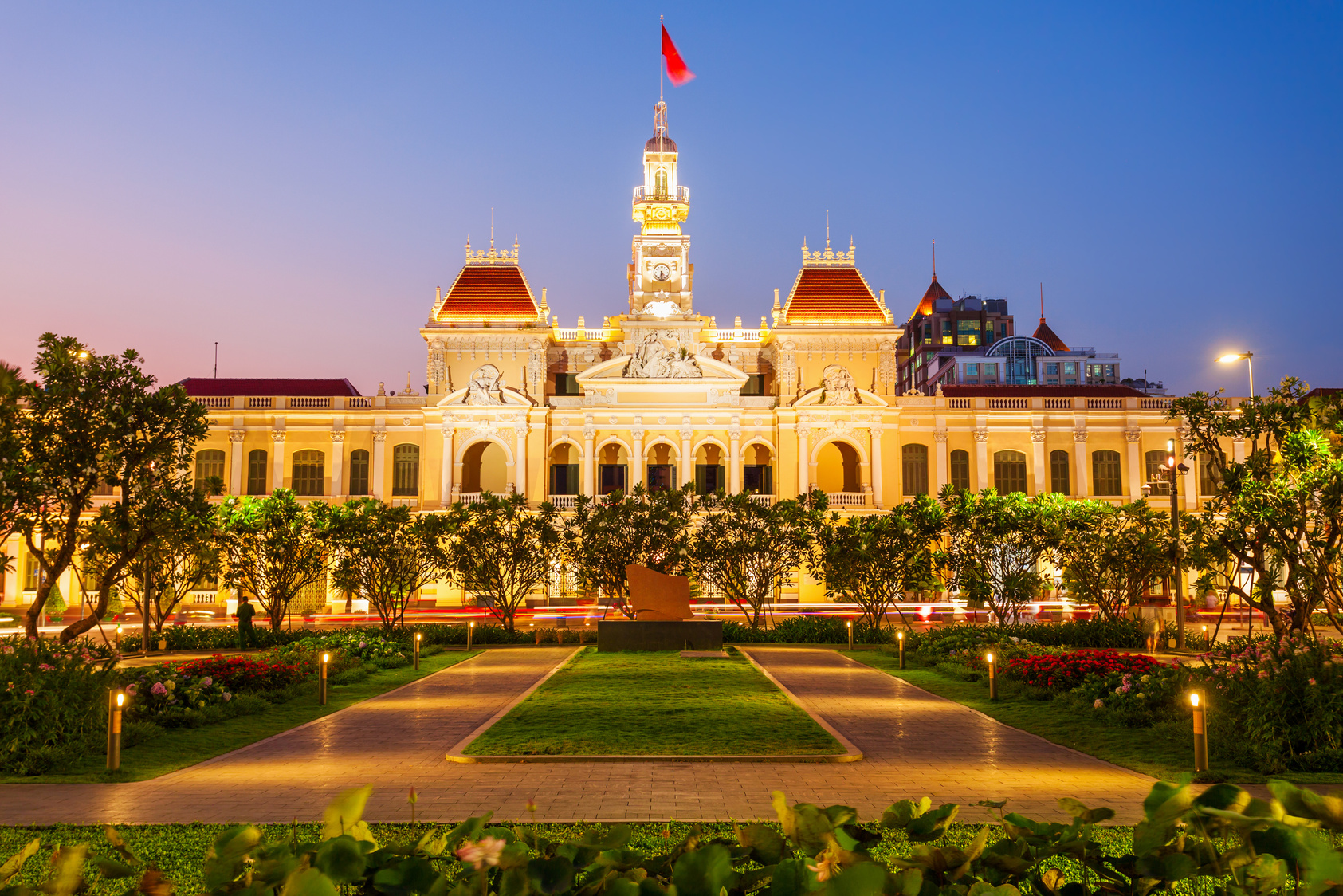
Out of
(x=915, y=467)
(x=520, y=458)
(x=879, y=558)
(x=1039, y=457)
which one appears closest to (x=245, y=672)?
(x=879, y=558)

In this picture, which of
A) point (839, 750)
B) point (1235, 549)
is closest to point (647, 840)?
point (839, 750)

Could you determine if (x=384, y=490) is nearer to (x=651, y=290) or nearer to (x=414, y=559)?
(x=651, y=290)

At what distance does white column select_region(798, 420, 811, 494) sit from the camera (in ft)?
167

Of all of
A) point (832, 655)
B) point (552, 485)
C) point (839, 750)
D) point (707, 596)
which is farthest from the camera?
point (552, 485)

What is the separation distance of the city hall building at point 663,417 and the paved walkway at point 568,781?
35741 millimetres

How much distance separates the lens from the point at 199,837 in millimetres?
8758

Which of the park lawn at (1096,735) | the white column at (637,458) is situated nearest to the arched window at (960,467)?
the white column at (637,458)

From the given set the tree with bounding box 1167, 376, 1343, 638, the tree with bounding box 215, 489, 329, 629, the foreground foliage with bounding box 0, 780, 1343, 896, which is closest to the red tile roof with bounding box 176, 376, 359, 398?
the tree with bounding box 215, 489, 329, 629

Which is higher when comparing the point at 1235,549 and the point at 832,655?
the point at 1235,549

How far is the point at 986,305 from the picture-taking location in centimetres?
13862

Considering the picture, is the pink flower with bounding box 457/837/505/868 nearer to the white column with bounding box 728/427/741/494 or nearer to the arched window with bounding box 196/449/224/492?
the white column with bounding box 728/427/741/494

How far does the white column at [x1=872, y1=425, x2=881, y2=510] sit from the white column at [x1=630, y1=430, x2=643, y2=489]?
1195 cm

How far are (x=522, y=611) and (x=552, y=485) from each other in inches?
440

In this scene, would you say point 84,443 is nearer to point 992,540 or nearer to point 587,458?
point 992,540
